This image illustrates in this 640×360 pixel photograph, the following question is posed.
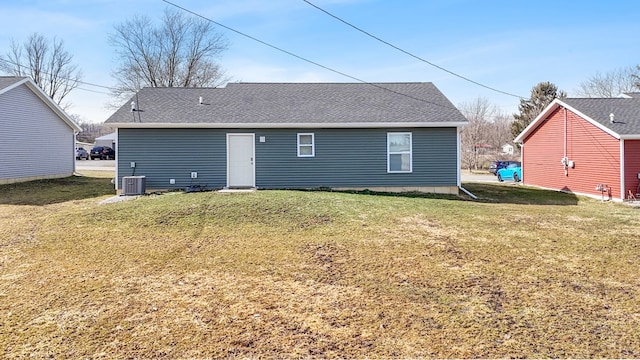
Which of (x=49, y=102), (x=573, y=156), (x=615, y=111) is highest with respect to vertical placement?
(x=49, y=102)

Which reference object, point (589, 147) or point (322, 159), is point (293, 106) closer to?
point (322, 159)

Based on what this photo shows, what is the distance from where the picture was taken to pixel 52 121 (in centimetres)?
1902

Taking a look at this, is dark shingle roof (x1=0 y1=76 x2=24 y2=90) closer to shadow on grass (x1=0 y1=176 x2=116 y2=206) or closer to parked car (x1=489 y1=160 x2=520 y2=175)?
shadow on grass (x1=0 y1=176 x2=116 y2=206)

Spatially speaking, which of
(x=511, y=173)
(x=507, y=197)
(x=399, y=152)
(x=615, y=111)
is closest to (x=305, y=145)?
(x=399, y=152)

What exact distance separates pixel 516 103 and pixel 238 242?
38.3 m

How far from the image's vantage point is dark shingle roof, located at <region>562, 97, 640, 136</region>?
14.0m

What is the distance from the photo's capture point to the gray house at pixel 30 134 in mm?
15961

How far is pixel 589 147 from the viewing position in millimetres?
15336

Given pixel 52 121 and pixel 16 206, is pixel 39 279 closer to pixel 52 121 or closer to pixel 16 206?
pixel 16 206

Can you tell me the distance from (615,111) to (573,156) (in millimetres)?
2245

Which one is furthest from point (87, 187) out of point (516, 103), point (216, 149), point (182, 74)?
point (516, 103)

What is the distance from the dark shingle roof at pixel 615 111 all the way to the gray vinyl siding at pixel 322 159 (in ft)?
19.6

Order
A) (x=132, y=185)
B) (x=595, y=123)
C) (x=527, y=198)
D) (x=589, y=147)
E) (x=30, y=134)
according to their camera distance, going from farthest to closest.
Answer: (x=30, y=134), (x=589, y=147), (x=595, y=123), (x=527, y=198), (x=132, y=185)

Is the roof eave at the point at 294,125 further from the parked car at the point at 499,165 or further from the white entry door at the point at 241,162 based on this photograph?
the parked car at the point at 499,165
